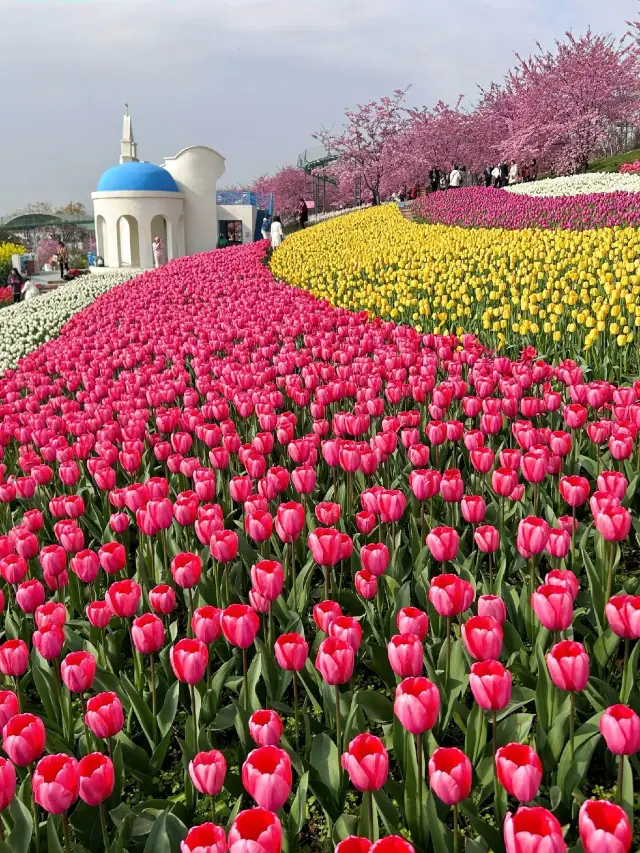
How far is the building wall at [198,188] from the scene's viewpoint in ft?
118

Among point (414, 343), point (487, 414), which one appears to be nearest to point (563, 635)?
point (487, 414)

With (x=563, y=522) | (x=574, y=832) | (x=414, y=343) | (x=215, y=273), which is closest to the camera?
(x=574, y=832)

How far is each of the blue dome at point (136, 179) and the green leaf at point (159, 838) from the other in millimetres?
34290

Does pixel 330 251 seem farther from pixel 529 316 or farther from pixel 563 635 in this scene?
pixel 563 635

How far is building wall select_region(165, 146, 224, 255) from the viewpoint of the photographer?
36.0 m

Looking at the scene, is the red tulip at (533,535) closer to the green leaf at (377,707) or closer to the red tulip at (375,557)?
the red tulip at (375,557)

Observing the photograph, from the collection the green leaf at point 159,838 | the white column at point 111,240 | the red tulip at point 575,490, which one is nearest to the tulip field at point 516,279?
the red tulip at point 575,490

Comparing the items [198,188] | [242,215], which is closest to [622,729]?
[198,188]

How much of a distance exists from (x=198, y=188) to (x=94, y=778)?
36.9 metres

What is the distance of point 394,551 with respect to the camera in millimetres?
2898

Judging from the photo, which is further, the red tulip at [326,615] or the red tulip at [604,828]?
the red tulip at [326,615]

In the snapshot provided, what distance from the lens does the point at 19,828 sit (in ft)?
5.89

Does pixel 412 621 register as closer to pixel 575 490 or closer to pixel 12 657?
pixel 575 490

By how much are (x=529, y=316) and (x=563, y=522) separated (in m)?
4.14
